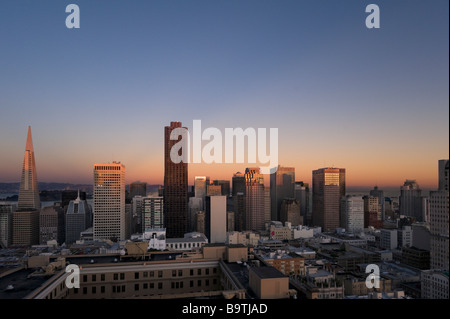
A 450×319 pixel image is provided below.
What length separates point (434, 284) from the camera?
33.3 ft

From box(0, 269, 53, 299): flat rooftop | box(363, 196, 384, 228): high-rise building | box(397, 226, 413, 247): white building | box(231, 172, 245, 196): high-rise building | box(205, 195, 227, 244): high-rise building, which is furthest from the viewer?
box(231, 172, 245, 196): high-rise building

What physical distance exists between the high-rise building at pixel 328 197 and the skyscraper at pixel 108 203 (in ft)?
62.0

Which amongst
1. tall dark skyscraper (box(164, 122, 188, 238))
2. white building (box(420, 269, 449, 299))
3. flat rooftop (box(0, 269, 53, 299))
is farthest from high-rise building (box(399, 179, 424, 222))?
flat rooftop (box(0, 269, 53, 299))

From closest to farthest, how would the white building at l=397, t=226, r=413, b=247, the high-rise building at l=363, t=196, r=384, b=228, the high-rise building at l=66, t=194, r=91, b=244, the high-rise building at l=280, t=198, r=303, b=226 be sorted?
the white building at l=397, t=226, r=413, b=247, the high-rise building at l=66, t=194, r=91, b=244, the high-rise building at l=363, t=196, r=384, b=228, the high-rise building at l=280, t=198, r=303, b=226

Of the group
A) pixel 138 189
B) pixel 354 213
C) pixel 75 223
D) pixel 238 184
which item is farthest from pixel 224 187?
pixel 75 223

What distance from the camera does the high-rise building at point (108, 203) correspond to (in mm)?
21609

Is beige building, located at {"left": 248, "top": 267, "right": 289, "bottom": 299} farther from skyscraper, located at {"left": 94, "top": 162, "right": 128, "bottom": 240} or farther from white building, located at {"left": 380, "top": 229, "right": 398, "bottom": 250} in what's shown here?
white building, located at {"left": 380, "top": 229, "right": 398, "bottom": 250}

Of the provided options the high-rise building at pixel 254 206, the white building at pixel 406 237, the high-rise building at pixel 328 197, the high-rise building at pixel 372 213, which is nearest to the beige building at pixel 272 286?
the white building at pixel 406 237

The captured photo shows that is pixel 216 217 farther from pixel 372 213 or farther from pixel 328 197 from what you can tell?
pixel 372 213

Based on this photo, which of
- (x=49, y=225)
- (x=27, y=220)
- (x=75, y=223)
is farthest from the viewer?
(x=75, y=223)

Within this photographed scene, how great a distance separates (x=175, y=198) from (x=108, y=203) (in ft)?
28.4

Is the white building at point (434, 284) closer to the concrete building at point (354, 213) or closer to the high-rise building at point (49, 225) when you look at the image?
the concrete building at point (354, 213)

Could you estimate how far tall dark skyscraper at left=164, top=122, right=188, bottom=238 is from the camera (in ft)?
94.4

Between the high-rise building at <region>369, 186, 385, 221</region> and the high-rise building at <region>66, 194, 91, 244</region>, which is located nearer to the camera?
the high-rise building at <region>66, 194, 91, 244</region>
